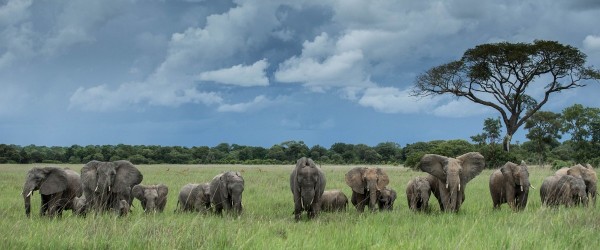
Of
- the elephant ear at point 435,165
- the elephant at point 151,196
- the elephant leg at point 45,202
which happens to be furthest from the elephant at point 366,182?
the elephant leg at point 45,202

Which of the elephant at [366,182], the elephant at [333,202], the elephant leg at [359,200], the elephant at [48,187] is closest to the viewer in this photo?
the elephant at [48,187]

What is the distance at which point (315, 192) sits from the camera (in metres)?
13.2

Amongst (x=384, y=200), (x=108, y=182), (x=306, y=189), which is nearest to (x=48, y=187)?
(x=108, y=182)

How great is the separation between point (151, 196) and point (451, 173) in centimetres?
736

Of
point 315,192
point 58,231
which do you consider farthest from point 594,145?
point 58,231

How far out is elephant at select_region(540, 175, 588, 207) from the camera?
15586mm

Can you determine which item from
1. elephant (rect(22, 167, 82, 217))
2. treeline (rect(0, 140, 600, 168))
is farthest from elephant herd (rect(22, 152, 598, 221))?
treeline (rect(0, 140, 600, 168))

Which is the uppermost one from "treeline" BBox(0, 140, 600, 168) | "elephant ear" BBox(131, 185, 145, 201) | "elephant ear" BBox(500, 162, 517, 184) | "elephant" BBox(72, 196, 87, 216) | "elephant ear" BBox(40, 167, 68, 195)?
"treeline" BBox(0, 140, 600, 168)

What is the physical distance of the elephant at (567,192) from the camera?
614 inches

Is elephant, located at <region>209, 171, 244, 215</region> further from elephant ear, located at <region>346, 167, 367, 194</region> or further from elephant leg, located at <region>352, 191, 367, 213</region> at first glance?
elephant leg, located at <region>352, 191, 367, 213</region>

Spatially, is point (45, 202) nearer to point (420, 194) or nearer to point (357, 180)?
point (357, 180)

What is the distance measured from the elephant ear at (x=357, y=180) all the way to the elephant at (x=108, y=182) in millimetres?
5197

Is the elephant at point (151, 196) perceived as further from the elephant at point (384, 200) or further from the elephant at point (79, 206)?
the elephant at point (384, 200)

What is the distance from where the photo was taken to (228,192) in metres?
14.3
